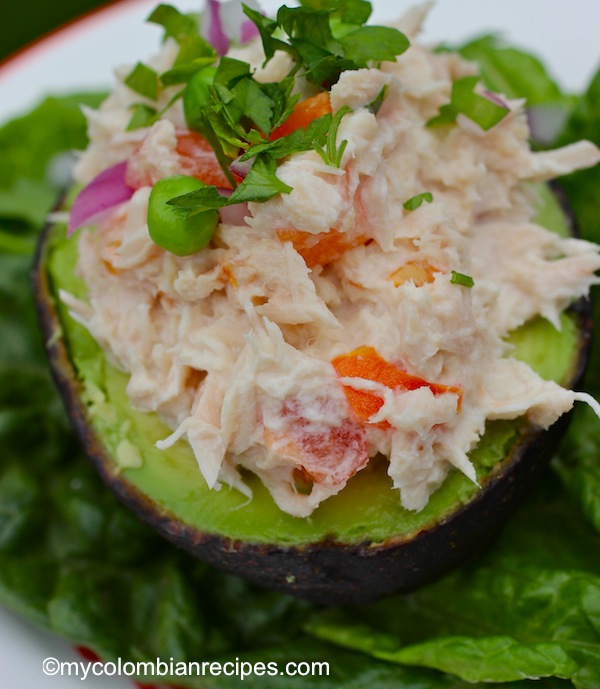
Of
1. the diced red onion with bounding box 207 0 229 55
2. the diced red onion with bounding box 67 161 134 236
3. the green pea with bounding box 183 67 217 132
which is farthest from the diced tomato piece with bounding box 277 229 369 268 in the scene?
the diced red onion with bounding box 207 0 229 55

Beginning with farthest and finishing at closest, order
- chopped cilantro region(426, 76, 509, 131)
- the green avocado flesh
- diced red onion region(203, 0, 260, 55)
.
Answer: diced red onion region(203, 0, 260, 55)
chopped cilantro region(426, 76, 509, 131)
the green avocado flesh

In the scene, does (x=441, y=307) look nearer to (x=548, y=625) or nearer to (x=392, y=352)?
(x=392, y=352)

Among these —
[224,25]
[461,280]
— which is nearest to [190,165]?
[224,25]

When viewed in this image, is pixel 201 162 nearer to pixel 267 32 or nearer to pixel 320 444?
pixel 267 32

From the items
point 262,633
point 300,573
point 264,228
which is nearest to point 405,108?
point 264,228

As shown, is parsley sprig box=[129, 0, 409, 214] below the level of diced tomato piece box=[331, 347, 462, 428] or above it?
above

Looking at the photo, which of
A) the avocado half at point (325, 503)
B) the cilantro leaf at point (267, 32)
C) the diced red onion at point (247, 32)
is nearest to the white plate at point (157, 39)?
the diced red onion at point (247, 32)

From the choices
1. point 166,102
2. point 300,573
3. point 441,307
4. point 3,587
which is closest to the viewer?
point 441,307

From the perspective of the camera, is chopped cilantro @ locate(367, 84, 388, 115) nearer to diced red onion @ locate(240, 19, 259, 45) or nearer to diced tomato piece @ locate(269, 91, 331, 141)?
diced tomato piece @ locate(269, 91, 331, 141)
